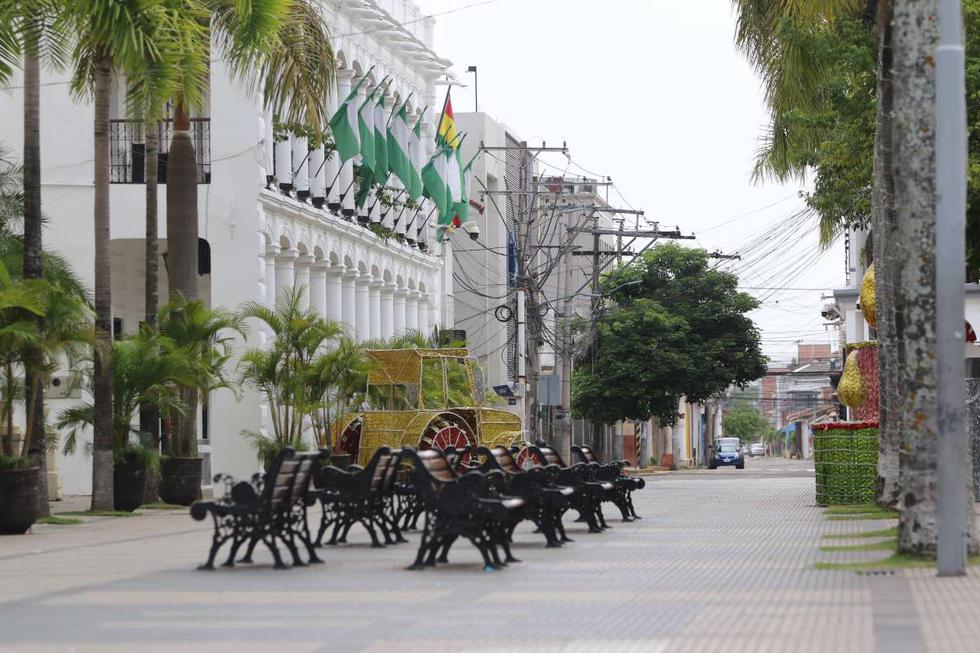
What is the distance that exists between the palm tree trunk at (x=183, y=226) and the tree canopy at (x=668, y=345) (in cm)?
3624

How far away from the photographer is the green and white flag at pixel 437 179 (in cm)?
4641

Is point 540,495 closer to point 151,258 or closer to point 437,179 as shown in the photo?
point 151,258

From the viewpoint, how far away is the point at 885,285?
23109 mm

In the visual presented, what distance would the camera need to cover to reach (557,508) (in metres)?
17.5

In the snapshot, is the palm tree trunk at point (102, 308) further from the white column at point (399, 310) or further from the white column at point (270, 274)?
the white column at point (399, 310)

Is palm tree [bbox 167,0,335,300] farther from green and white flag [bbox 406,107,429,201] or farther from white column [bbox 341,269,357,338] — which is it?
white column [bbox 341,269,357,338]

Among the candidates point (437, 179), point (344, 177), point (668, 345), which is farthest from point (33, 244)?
point (668, 345)

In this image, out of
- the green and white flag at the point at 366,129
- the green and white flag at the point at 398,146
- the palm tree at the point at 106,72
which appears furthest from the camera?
the green and white flag at the point at 398,146

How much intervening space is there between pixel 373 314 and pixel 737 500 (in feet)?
65.7

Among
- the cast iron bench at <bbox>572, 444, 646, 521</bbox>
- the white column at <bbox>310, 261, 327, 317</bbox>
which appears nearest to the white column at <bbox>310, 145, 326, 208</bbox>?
the white column at <bbox>310, 261, 327, 317</bbox>

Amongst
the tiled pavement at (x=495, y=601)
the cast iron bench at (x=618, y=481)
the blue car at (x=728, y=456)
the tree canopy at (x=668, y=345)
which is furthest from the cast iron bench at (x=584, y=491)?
the blue car at (x=728, y=456)

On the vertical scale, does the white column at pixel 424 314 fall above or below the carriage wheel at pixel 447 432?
above

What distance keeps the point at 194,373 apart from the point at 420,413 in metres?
5.28

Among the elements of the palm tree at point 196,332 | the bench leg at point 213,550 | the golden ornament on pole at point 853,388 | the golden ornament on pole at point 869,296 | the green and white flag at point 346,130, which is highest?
the green and white flag at point 346,130
